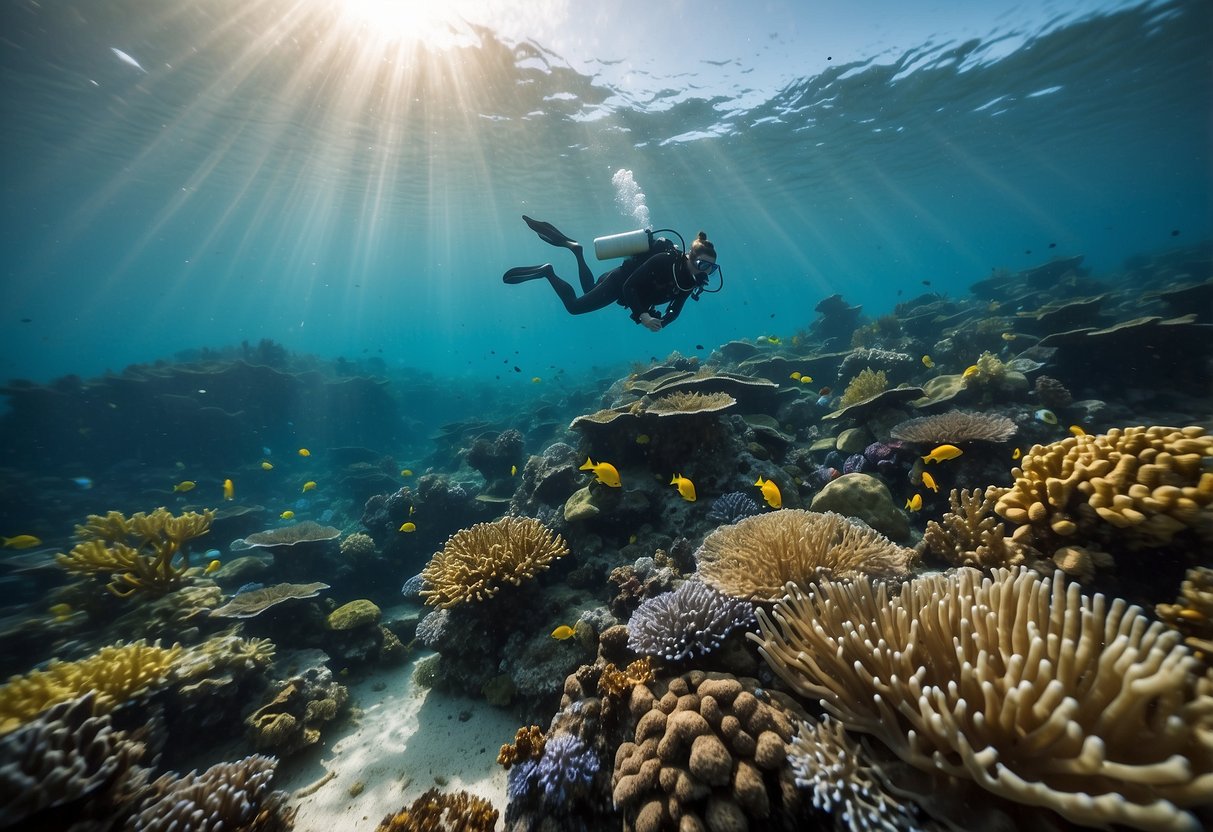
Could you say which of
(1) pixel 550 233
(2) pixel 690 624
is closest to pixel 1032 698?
(2) pixel 690 624

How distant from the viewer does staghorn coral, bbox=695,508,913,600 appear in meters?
3.62

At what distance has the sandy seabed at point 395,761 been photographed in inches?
164

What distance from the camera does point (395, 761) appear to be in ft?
15.5

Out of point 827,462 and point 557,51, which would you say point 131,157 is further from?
point 827,462

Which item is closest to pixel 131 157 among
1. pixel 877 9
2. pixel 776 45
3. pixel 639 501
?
pixel 776 45

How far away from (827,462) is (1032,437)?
2829 millimetres

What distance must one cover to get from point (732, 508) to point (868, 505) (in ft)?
5.31

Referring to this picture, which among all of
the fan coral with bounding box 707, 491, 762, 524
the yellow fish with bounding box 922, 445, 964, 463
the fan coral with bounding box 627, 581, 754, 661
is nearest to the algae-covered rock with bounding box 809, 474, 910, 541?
the yellow fish with bounding box 922, 445, 964, 463

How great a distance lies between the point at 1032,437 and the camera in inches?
260

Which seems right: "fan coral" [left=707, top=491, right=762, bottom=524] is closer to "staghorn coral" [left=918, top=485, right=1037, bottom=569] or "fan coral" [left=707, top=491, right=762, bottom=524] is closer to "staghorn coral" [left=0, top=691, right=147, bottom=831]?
"staghorn coral" [left=918, top=485, right=1037, bottom=569]

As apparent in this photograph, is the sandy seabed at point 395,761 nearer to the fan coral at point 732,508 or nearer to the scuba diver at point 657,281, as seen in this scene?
the fan coral at point 732,508

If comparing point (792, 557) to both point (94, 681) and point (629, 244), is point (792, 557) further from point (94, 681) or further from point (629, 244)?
point (94, 681)

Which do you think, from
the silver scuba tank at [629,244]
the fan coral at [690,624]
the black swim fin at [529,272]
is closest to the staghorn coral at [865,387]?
the silver scuba tank at [629,244]

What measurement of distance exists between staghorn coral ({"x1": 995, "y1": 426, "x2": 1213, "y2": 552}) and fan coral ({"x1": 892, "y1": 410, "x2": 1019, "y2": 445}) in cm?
219
